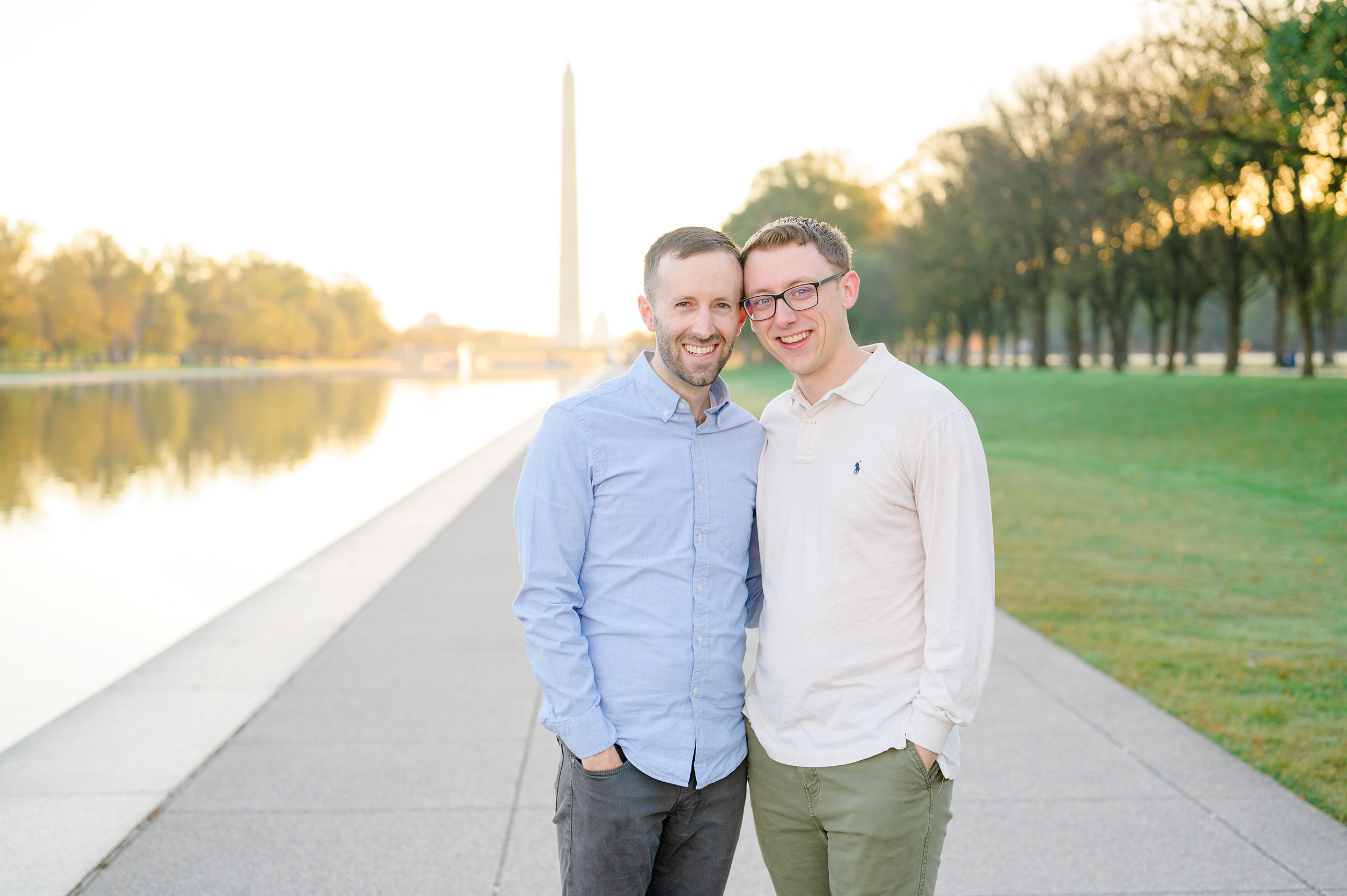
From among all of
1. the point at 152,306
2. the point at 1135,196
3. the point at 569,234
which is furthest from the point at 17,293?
the point at 1135,196

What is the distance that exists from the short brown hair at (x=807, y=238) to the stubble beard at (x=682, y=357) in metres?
0.23

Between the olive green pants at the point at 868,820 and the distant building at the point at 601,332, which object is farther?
the distant building at the point at 601,332

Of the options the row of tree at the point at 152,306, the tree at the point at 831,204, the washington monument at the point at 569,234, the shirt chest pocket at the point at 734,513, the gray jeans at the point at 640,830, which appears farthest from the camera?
the row of tree at the point at 152,306

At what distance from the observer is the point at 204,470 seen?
17.4 meters

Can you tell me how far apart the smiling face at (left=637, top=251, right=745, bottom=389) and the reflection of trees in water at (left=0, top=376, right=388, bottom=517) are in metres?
13.8

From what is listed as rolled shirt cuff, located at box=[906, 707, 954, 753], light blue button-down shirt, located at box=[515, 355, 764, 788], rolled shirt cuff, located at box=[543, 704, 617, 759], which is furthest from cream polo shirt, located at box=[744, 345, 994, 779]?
rolled shirt cuff, located at box=[543, 704, 617, 759]

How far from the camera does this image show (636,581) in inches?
88.4

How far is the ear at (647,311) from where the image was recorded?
7.61 feet

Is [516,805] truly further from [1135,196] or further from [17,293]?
[17,293]

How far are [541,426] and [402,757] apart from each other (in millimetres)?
2626

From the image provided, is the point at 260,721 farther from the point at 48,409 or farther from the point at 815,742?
the point at 48,409

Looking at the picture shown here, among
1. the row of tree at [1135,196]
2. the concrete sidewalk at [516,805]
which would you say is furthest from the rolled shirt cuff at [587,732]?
the row of tree at [1135,196]

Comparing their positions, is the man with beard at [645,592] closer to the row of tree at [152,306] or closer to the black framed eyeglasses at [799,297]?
the black framed eyeglasses at [799,297]

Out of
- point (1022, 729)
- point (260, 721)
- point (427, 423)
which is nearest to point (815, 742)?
point (1022, 729)
